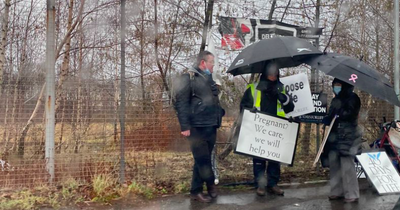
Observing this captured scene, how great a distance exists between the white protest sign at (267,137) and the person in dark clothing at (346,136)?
59 cm

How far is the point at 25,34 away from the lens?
7863 mm

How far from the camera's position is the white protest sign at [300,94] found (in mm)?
6246

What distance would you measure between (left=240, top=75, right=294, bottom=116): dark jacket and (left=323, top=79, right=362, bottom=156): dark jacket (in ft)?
2.28

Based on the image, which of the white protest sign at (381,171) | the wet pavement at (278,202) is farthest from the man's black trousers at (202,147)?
the white protest sign at (381,171)

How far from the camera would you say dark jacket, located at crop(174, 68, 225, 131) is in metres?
5.40

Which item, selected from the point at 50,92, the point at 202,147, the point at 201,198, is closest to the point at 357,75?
the point at 202,147

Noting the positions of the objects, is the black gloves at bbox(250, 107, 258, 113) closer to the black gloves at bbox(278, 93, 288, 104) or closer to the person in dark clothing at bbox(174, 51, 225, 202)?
the black gloves at bbox(278, 93, 288, 104)

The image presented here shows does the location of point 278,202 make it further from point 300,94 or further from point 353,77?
point 353,77

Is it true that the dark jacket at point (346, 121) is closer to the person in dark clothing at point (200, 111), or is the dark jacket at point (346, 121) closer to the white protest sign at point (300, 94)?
the white protest sign at point (300, 94)

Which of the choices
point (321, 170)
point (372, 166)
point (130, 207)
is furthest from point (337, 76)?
point (130, 207)

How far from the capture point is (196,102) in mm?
5465

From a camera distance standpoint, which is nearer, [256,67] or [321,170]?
[256,67]

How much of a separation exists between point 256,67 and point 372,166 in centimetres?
249

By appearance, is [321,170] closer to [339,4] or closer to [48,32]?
[339,4]
